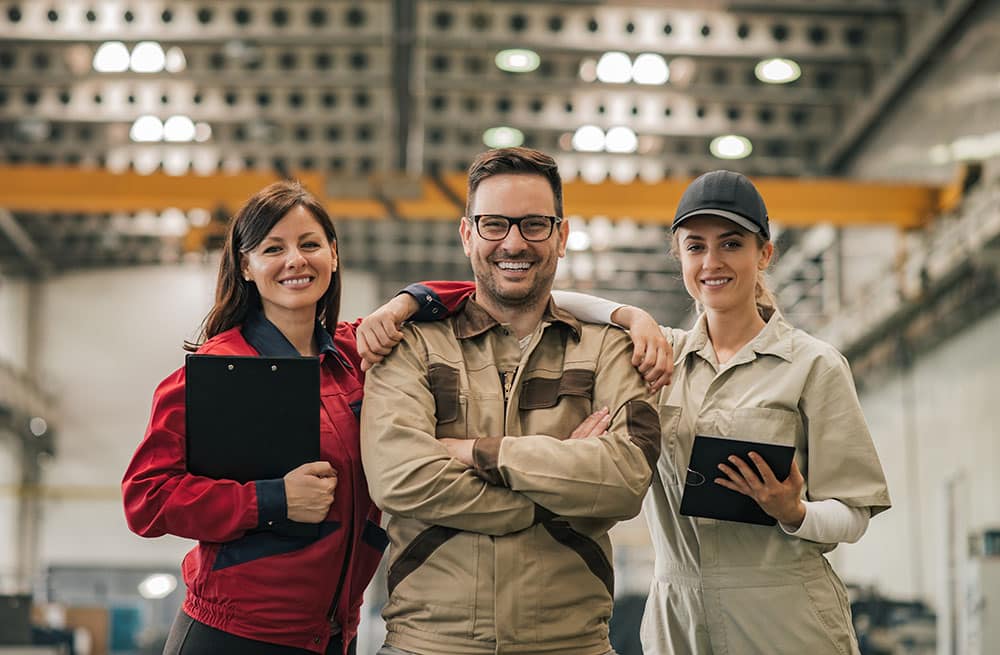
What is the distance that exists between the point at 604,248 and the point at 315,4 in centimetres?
700

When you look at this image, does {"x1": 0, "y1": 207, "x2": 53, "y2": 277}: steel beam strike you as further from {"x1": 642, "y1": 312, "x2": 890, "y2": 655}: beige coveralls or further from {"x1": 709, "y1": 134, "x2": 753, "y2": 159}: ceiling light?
{"x1": 642, "y1": 312, "x2": 890, "y2": 655}: beige coveralls

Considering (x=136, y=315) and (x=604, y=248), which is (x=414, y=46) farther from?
(x=136, y=315)

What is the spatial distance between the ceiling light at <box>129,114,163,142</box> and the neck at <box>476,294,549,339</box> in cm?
1003

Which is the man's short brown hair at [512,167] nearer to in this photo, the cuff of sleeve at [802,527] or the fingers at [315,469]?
the fingers at [315,469]

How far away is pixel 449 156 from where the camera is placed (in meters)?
12.6

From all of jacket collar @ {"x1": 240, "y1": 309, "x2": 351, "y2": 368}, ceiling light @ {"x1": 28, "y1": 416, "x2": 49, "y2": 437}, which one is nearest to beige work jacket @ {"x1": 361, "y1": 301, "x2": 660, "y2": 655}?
jacket collar @ {"x1": 240, "y1": 309, "x2": 351, "y2": 368}

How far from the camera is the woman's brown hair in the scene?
2.57 metres

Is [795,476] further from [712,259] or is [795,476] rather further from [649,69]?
[649,69]

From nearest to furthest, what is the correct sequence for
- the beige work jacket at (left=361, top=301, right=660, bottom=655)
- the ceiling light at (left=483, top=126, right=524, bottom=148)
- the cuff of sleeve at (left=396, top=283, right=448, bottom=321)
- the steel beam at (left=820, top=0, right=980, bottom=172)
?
1. the beige work jacket at (left=361, top=301, right=660, bottom=655)
2. the cuff of sleeve at (left=396, top=283, right=448, bottom=321)
3. the steel beam at (left=820, top=0, right=980, bottom=172)
4. the ceiling light at (left=483, top=126, right=524, bottom=148)

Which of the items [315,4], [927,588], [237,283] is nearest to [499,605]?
[237,283]

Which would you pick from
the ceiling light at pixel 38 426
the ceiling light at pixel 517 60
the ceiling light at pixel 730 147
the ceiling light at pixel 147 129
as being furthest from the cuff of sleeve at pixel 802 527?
the ceiling light at pixel 38 426

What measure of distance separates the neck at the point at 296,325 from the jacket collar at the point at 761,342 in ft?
2.93

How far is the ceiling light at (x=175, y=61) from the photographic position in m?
10.8

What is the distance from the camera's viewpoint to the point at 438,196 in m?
10.8
